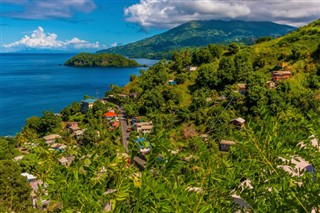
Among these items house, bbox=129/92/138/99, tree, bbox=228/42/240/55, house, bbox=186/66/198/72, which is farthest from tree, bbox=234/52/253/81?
house, bbox=129/92/138/99

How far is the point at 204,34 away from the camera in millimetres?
166125

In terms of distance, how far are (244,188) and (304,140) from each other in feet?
1.52

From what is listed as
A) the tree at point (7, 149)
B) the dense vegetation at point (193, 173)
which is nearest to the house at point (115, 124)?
the tree at point (7, 149)

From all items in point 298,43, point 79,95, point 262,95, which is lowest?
point 79,95

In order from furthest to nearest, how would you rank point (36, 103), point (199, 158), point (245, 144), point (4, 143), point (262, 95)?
point (36, 103), point (4, 143), point (262, 95), point (199, 158), point (245, 144)

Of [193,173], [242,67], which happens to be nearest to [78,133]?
[242,67]

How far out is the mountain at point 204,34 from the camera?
151 meters

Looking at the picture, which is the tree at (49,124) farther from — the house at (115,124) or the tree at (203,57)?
the tree at (203,57)

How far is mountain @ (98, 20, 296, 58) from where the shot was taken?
15100 cm

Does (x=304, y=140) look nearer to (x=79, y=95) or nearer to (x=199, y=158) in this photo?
(x=199, y=158)

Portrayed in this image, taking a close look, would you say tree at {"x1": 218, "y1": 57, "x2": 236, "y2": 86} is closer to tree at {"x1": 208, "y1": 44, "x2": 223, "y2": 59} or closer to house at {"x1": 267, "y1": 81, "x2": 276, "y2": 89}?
house at {"x1": 267, "y1": 81, "x2": 276, "y2": 89}

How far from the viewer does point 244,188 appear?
179cm

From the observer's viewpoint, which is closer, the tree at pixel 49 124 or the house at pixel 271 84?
the house at pixel 271 84

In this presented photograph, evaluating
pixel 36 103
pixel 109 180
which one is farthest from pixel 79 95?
pixel 109 180
